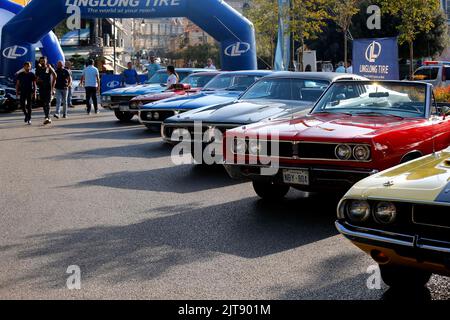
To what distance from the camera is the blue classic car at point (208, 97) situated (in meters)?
12.1

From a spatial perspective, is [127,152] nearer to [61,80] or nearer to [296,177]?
[296,177]

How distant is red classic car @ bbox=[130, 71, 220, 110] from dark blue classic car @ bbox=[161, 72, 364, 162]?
4704 millimetres

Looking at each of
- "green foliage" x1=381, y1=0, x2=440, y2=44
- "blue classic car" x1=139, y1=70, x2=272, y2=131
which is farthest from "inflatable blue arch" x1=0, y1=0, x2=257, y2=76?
"blue classic car" x1=139, y1=70, x2=272, y2=131

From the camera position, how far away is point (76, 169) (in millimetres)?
9859

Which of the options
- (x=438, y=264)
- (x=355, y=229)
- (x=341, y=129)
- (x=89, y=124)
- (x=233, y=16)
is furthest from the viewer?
(x=233, y=16)

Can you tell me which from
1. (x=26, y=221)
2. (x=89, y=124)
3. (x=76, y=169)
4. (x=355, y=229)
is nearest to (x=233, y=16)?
(x=89, y=124)

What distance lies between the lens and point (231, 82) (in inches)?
516

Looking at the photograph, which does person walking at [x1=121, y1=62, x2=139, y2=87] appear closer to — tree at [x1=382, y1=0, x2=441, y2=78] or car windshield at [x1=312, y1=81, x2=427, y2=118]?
tree at [x1=382, y1=0, x2=441, y2=78]

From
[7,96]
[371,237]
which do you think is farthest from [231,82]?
[7,96]

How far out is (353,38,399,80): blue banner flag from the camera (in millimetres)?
18891

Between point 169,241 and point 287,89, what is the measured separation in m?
4.65

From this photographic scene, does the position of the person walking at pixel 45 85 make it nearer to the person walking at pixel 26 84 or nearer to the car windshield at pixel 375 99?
the person walking at pixel 26 84
